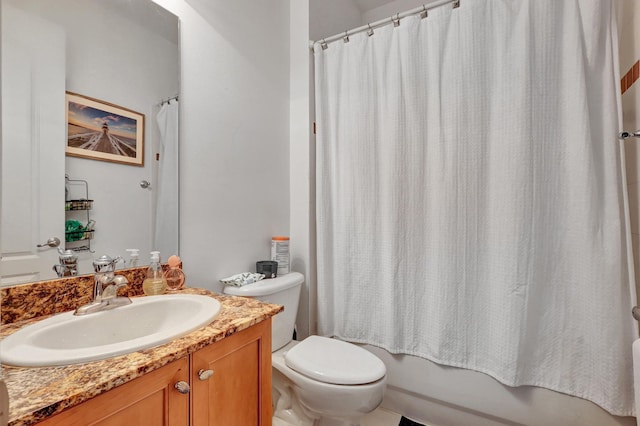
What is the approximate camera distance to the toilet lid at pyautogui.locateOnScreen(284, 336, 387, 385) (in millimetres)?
1190

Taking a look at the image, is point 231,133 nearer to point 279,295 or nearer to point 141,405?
point 279,295

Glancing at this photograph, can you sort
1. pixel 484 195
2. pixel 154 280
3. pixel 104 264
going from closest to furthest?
pixel 104 264, pixel 154 280, pixel 484 195

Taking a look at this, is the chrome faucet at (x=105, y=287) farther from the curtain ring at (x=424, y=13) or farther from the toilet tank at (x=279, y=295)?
the curtain ring at (x=424, y=13)

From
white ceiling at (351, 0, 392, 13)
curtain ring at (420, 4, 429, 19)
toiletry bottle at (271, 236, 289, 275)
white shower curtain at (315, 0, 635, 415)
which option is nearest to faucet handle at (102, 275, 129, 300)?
toiletry bottle at (271, 236, 289, 275)

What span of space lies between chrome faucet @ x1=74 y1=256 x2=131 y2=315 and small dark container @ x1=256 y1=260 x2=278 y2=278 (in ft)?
2.19

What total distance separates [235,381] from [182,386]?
A: 0.19 m

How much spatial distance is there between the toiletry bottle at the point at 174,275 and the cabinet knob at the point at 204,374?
48cm

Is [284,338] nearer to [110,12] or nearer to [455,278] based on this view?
[455,278]

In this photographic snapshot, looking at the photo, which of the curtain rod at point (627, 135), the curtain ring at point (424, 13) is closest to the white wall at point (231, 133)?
the curtain ring at point (424, 13)

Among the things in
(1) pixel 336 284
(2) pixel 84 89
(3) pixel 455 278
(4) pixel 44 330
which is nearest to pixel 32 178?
(2) pixel 84 89

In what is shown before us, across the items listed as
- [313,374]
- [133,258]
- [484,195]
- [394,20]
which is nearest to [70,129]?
[133,258]

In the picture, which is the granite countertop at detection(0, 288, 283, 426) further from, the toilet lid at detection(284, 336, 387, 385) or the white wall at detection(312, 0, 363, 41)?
the white wall at detection(312, 0, 363, 41)

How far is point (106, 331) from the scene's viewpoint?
2.99 feet

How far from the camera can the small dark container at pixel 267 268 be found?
1.58 meters
